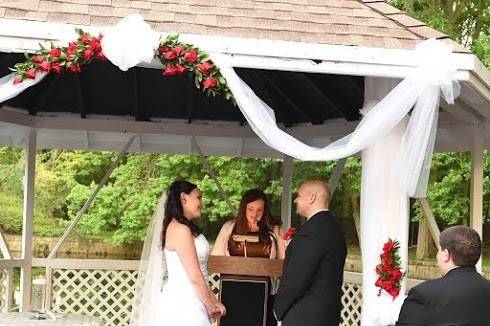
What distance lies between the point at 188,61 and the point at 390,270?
1.91m

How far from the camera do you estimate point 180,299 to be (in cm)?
655

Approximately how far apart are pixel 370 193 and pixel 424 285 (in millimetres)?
1929

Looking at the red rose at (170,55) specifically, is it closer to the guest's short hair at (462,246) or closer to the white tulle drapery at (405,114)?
the white tulle drapery at (405,114)

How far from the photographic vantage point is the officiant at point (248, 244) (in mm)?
7297

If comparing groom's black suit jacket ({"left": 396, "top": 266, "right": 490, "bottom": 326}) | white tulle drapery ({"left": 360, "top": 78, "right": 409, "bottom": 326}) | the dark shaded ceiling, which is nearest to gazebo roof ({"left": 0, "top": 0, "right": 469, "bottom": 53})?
white tulle drapery ({"left": 360, "top": 78, "right": 409, "bottom": 326})

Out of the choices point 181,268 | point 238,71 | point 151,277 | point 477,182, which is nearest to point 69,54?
point 181,268

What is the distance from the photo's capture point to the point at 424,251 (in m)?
21.8

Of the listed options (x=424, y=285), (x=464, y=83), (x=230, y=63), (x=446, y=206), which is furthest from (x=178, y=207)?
(x=446, y=206)

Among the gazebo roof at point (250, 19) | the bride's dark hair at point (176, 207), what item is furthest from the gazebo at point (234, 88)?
the bride's dark hair at point (176, 207)

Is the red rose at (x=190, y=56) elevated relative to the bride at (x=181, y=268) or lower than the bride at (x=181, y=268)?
elevated

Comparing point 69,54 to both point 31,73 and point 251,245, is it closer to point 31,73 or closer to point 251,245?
point 31,73

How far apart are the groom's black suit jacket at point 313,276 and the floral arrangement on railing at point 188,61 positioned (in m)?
1.10

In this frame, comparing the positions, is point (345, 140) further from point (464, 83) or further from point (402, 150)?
point (464, 83)

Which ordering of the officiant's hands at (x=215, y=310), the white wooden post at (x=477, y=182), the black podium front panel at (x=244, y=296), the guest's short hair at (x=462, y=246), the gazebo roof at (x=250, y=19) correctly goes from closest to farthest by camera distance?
1. the guest's short hair at (x=462, y=246)
2. the gazebo roof at (x=250, y=19)
3. the officiant's hands at (x=215, y=310)
4. the black podium front panel at (x=244, y=296)
5. the white wooden post at (x=477, y=182)
